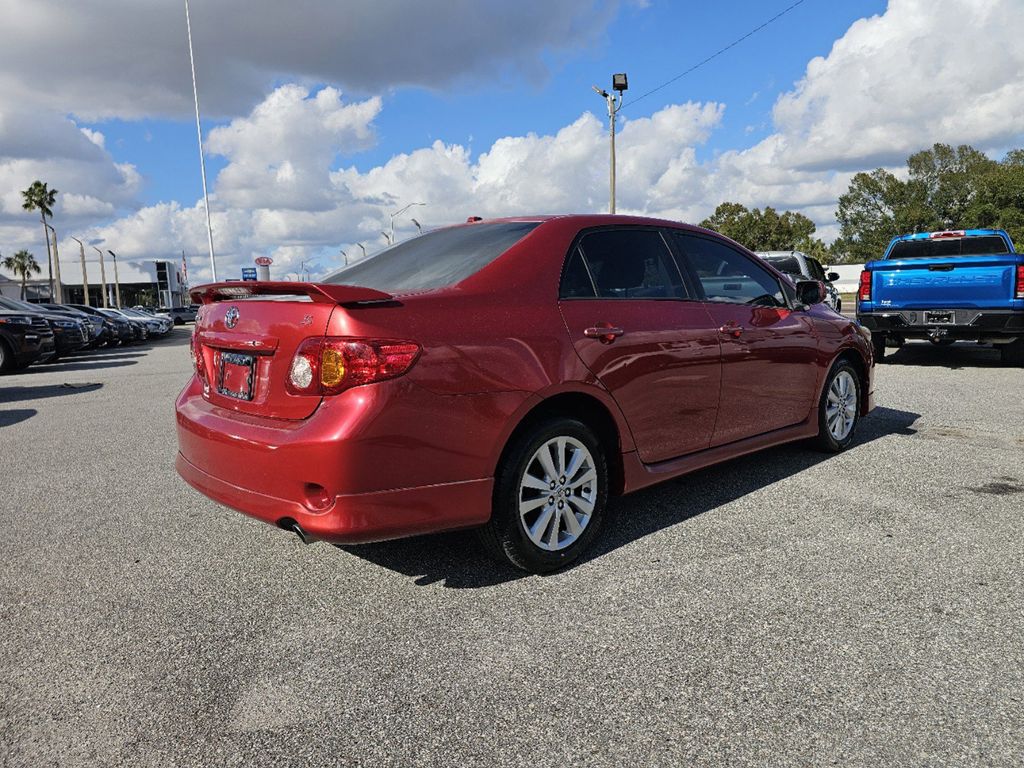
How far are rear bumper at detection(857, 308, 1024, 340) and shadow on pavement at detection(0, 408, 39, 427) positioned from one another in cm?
995

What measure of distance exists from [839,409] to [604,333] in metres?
2.76

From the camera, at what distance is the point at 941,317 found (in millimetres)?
9578

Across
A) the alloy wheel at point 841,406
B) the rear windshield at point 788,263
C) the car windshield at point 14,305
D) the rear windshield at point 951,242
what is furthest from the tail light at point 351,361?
the car windshield at point 14,305

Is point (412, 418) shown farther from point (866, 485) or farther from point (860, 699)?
point (866, 485)

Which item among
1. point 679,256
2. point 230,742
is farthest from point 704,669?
point 679,256

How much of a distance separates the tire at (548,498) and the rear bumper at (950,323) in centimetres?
746

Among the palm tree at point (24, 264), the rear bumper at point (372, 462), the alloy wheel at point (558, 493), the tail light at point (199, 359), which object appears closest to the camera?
the rear bumper at point (372, 462)

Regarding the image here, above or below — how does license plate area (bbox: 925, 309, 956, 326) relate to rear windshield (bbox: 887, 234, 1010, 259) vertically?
below

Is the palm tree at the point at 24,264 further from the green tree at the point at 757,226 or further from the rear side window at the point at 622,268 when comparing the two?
the rear side window at the point at 622,268

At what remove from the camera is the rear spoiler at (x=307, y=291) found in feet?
9.29

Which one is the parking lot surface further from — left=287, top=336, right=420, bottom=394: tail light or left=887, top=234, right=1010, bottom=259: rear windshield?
left=887, top=234, right=1010, bottom=259: rear windshield

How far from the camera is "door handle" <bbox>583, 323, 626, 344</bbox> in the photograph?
3430 millimetres

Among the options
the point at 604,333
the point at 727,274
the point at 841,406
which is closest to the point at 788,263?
the point at 841,406

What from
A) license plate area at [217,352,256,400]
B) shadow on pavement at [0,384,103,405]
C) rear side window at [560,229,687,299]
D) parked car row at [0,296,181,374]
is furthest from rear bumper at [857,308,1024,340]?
parked car row at [0,296,181,374]
